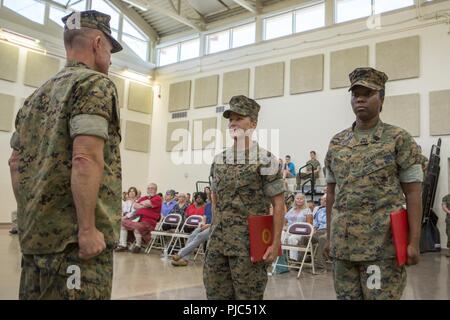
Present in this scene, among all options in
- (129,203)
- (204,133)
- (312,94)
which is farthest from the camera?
(204,133)

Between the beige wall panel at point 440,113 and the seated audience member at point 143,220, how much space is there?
6.71m

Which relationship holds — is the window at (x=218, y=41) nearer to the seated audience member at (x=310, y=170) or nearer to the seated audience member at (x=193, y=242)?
the seated audience member at (x=310, y=170)

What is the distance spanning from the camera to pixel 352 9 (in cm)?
1114

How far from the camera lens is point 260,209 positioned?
7.22 feet

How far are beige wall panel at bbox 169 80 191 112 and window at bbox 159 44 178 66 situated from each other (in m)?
1.12

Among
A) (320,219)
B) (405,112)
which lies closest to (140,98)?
(405,112)

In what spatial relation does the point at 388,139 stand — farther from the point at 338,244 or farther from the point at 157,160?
the point at 157,160

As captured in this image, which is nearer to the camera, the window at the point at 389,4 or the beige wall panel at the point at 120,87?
the window at the point at 389,4

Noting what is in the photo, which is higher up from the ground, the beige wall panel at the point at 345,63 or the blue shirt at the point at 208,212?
the beige wall panel at the point at 345,63

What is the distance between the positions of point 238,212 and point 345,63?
9892 mm

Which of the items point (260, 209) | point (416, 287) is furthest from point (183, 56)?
point (260, 209)

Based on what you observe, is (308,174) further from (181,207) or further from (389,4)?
(389,4)

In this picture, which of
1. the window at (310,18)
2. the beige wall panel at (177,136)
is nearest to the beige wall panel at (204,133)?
the beige wall panel at (177,136)

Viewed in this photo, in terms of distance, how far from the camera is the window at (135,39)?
14942mm
